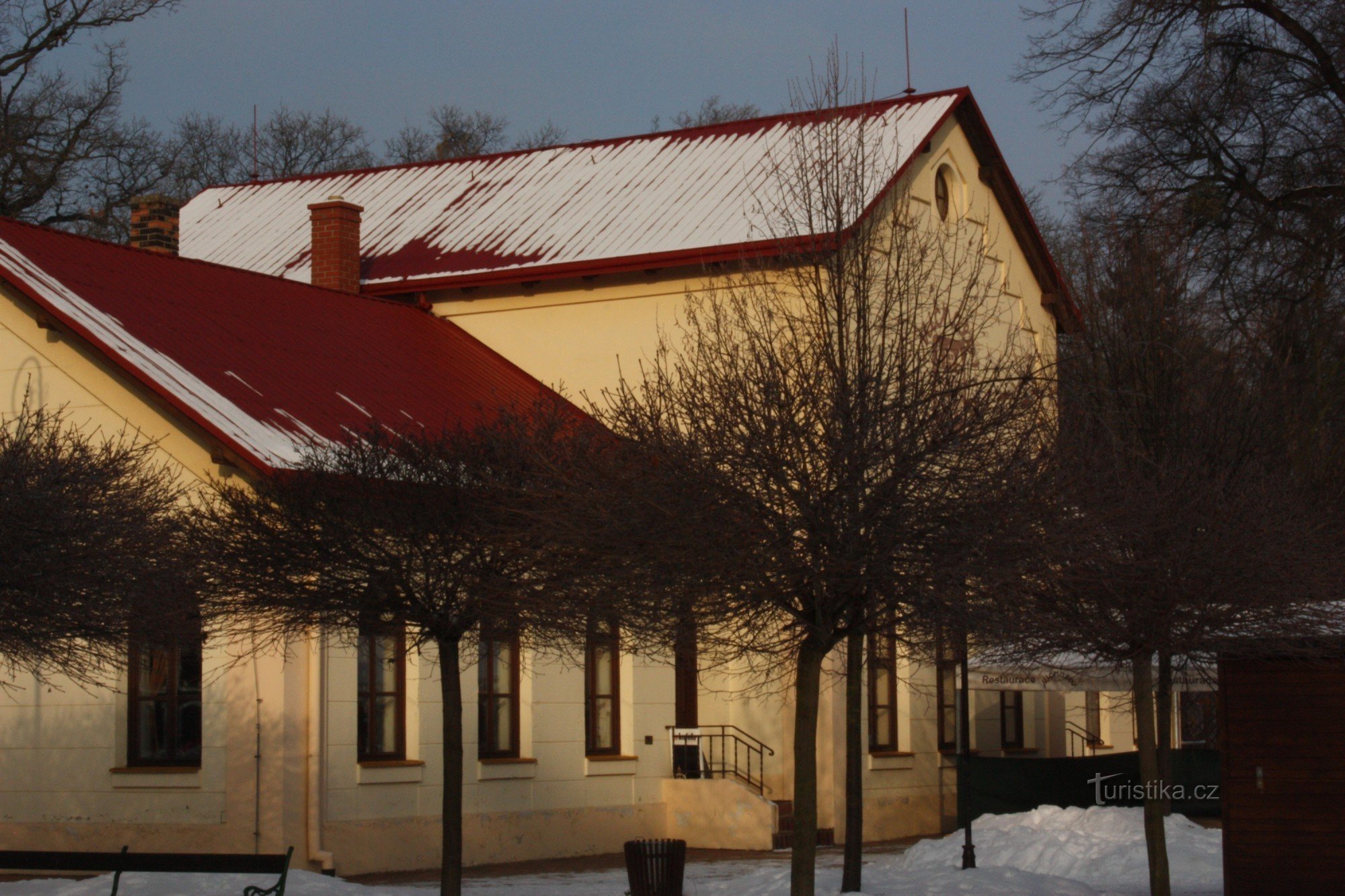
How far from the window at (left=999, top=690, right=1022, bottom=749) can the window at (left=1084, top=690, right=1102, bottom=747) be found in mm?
3160

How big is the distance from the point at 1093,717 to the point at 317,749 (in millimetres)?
21480

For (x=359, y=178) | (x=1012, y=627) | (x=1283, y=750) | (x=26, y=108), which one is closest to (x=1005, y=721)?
(x=359, y=178)

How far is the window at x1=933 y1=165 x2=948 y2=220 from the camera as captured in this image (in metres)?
25.9

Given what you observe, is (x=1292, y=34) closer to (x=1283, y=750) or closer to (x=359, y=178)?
(x=1283, y=750)

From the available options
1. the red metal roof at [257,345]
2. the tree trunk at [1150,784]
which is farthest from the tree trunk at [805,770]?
the red metal roof at [257,345]

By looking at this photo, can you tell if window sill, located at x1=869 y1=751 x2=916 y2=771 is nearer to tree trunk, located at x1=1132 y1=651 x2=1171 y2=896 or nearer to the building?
the building

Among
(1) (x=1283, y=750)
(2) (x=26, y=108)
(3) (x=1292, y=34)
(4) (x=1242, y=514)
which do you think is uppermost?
(2) (x=26, y=108)

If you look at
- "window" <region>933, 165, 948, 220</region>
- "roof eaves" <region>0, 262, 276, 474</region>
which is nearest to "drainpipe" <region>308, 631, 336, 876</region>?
"roof eaves" <region>0, 262, 276, 474</region>

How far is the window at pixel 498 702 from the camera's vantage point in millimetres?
20297

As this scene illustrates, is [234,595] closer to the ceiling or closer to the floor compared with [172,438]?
closer to the floor

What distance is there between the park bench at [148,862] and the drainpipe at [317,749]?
4.56 meters

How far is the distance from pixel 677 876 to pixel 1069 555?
16.2 feet

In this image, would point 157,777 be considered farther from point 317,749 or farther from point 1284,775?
point 1284,775

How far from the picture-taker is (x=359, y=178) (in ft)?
103
